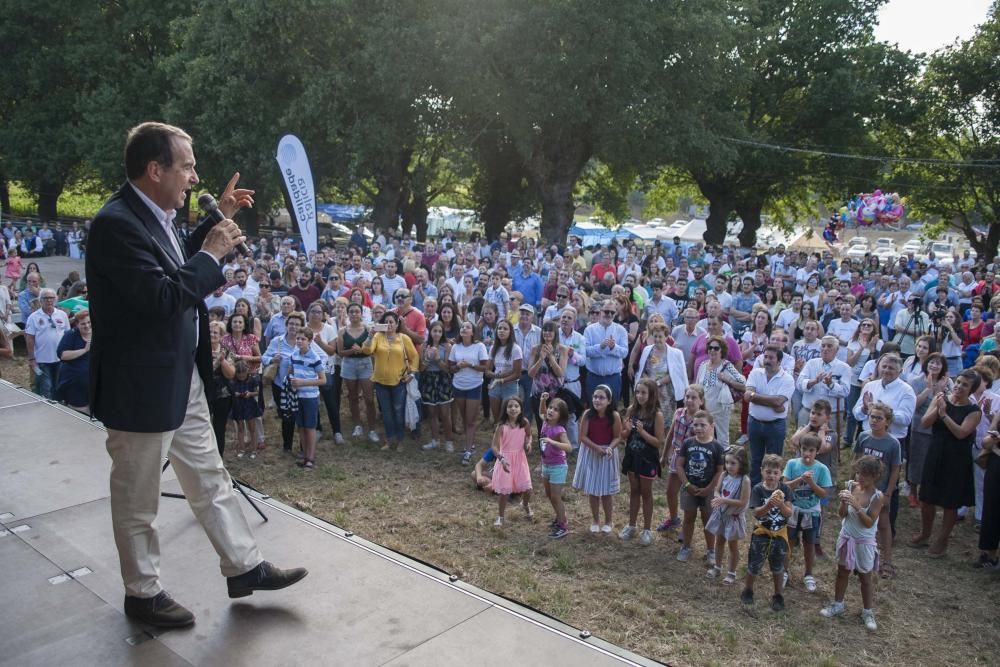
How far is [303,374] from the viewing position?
7734 millimetres

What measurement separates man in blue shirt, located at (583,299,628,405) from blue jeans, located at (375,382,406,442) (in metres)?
2.13

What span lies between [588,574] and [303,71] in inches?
867

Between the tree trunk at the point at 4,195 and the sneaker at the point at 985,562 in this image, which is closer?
the sneaker at the point at 985,562

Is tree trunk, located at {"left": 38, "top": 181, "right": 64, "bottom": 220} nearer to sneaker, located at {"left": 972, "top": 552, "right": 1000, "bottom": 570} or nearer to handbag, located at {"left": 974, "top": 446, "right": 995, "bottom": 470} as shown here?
handbag, located at {"left": 974, "top": 446, "right": 995, "bottom": 470}

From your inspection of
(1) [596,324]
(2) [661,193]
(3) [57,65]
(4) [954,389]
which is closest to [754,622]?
(4) [954,389]

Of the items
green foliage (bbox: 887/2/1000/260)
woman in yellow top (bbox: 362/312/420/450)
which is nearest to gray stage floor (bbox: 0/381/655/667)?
woman in yellow top (bbox: 362/312/420/450)

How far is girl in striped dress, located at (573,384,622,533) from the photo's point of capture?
6305mm

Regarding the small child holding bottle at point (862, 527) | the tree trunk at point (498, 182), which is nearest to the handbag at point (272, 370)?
the small child holding bottle at point (862, 527)

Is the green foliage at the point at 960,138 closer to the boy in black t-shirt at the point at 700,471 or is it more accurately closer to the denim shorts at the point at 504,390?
the denim shorts at the point at 504,390

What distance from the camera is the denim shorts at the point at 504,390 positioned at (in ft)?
26.9

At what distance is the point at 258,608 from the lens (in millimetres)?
3010

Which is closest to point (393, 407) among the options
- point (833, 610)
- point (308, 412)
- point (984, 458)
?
point (308, 412)

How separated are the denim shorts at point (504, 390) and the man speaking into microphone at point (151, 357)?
5.30 metres

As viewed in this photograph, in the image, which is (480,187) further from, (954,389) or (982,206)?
(954,389)
